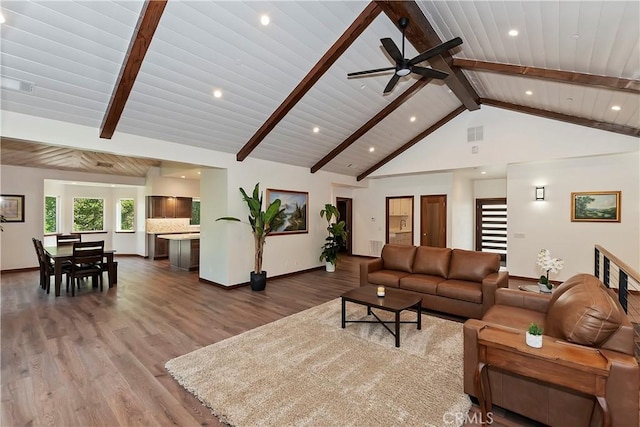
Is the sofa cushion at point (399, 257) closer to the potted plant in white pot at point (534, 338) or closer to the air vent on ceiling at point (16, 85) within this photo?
the potted plant in white pot at point (534, 338)

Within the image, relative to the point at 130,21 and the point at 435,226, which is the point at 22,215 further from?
the point at 435,226

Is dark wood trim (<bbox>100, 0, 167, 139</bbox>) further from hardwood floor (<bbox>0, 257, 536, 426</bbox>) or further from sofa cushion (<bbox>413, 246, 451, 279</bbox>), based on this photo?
sofa cushion (<bbox>413, 246, 451, 279</bbox>)

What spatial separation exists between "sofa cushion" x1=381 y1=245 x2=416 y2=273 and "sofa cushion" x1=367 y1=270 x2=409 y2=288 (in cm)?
14

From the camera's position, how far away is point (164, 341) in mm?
3627

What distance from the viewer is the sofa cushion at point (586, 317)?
2006mm

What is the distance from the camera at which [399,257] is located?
548cm

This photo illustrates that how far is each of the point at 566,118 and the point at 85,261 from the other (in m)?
10.2

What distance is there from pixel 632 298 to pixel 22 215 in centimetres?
1442

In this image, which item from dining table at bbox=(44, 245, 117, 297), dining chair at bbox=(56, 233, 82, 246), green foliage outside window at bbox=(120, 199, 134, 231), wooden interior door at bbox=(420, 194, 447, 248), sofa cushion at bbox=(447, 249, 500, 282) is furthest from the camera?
green foliage outside window at bbox=(120, 199, 134, 231)

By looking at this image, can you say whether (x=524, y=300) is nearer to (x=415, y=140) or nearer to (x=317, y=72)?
(x=317, y=72)

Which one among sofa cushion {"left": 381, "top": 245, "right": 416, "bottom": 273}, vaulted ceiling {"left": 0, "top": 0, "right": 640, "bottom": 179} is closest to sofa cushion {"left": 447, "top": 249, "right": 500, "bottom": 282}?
sofa cushion {"left": 381, "top": 245, "right": 416, "bottom": 273}

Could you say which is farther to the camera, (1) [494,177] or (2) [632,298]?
(1) [494,177]

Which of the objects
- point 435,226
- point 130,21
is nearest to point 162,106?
point 130,21

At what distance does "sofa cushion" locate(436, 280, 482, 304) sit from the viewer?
13.9 ft
